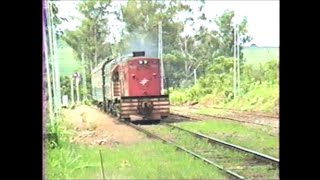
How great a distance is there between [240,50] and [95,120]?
62cm

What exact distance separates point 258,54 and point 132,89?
508 millimetres

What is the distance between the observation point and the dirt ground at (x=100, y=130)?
5.57ft

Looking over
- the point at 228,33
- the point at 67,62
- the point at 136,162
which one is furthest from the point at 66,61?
the point at 228,33

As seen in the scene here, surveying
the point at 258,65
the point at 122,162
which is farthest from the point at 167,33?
the point at 122,162

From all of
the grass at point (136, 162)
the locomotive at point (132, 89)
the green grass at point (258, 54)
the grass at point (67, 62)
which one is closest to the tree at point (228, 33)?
the green grass at point (258, 54)

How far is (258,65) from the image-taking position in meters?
1.62

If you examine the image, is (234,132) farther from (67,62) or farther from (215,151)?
(67,62)

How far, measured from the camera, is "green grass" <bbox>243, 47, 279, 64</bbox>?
4.86ft

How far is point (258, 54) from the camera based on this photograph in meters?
1.64

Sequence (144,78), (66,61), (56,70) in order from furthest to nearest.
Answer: (144,78)
(66,61)
(56,70)

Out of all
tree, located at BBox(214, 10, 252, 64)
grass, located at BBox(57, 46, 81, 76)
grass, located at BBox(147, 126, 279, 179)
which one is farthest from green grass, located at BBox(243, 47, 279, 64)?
grass, located at BBox(57, 46, 81, 76)

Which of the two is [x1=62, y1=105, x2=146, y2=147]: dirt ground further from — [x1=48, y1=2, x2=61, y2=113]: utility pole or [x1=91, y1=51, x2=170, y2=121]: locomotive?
[x1=48, y1=2, x2=61, y2=113]: utility pole
